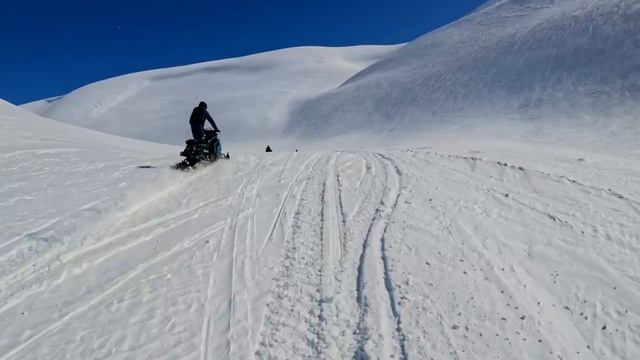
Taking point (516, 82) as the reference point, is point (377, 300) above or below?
below

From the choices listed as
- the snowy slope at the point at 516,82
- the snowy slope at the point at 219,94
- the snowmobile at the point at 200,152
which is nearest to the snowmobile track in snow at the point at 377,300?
the snowmobile at the point at 200,152

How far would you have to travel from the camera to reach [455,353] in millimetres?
4133

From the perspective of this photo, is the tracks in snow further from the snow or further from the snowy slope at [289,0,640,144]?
the snowy slope at [289,0,640,144]

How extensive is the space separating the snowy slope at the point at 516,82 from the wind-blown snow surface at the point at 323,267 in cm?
1227

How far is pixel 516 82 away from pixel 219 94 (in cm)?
4813

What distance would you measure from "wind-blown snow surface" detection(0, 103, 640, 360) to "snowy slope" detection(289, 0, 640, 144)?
40.2ft

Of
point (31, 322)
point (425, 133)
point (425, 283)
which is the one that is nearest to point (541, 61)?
point (425, 133)

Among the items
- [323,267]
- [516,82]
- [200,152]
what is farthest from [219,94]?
[323,267]

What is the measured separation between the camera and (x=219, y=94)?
2746 inches

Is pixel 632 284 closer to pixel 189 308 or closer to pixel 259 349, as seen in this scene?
pixel 259 349

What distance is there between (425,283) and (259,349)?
209 cm

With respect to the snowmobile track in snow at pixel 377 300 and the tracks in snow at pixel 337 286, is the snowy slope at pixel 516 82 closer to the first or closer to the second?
the tracks in snow at pixel 337 286

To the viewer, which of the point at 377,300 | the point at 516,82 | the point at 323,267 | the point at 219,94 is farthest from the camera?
the point at 219,94

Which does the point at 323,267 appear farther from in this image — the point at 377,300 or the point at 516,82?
the point at 516,82
